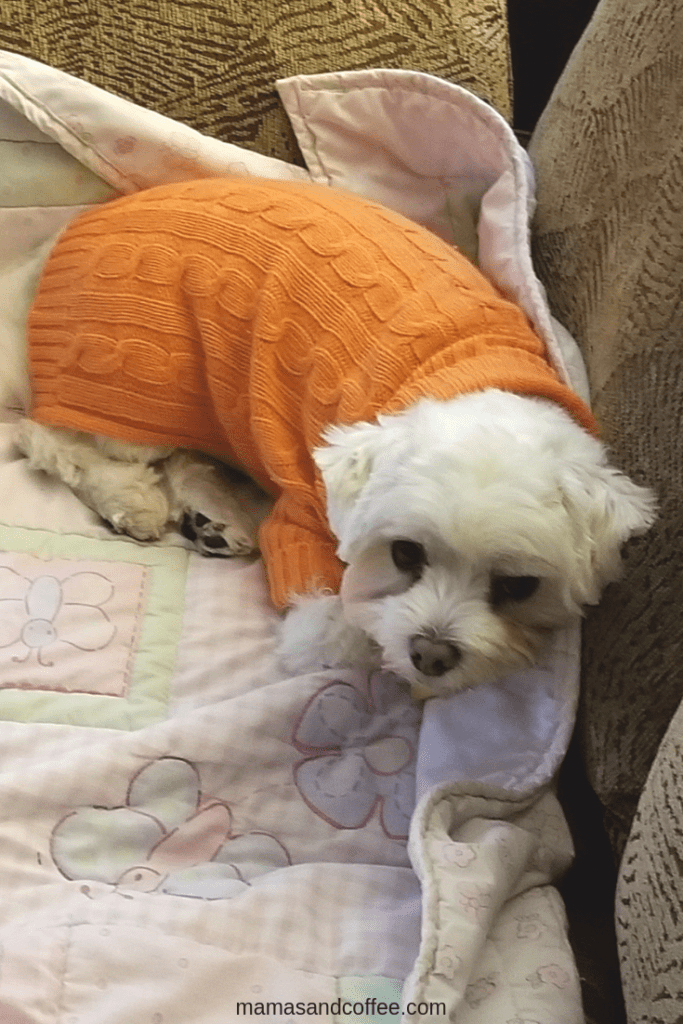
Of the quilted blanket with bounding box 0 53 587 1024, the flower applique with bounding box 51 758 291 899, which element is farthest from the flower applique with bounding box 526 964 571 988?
the flower applique with bounding box 51 758 291 899

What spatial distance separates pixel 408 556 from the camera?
3.49 ft

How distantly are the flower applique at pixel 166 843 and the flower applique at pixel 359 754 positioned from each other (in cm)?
8

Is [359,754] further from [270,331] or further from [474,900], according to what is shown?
[270,331]

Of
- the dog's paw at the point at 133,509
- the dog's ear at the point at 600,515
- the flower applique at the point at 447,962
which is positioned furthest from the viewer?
the dog's paw at the point at 133,509

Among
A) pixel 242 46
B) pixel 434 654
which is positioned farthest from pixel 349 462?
pixel 242 46

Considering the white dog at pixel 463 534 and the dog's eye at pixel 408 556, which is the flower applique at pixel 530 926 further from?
the dog's eye at pixel 408 556

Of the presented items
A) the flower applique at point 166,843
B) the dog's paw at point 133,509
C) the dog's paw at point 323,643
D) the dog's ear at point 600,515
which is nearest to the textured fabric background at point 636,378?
the dog's ear at point 600,515

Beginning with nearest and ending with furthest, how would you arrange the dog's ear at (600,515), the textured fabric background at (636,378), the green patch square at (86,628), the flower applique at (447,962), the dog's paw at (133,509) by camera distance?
1. the textured fabric background at (636,378)
2. the flower applique at (447,962)
3. the dog's ear at (600,515)
4. the green patch square at (86,628)
5. the dog's paw at (133,509)

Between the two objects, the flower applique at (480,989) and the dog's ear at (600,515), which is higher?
the dog's ear at (600,515)

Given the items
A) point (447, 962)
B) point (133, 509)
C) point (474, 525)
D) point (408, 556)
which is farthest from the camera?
point (133, 509)

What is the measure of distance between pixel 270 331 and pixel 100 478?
341mm

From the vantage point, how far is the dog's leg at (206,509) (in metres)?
1.33

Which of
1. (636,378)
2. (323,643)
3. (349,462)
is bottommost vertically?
(323,643)

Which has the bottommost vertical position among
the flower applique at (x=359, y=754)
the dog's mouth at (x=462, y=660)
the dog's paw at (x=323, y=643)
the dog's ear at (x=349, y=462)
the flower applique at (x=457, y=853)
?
the flower applique at (x=359, y=754)
